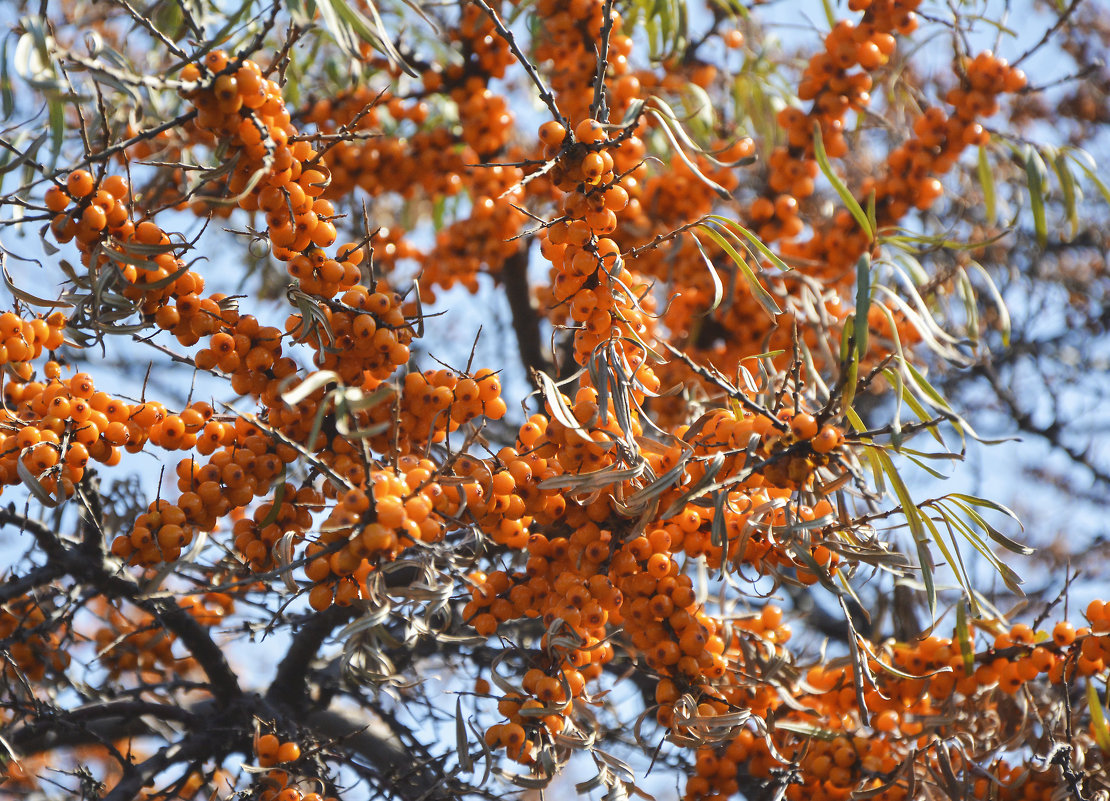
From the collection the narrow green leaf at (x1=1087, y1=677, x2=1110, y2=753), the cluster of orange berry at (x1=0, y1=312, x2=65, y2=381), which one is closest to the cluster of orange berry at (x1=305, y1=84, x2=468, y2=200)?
the cluster of orange berry at (x1=0, y1=312, x2=65, y2=381)

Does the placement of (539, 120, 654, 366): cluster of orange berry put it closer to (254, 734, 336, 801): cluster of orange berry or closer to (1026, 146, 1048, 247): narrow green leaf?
(254, 734, 336, 801): cluster of orange berry

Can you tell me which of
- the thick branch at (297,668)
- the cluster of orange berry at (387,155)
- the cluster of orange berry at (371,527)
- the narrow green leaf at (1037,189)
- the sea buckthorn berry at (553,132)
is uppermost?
the cluster of orange berry at (387,155)

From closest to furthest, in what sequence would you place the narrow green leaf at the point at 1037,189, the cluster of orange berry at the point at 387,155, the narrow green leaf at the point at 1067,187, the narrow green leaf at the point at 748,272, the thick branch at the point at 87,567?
the narrow green leaf at the point at 748,272 → the thick branch at the point at 87,567 → the narrow green leaf at the point at 1037,189 → the narrow green leaf at the point at 1067,187 → the cluster of orange berry at the point at 387,155

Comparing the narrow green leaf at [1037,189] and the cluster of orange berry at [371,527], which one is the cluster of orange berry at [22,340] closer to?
the cluster of orange berry at [371,527]

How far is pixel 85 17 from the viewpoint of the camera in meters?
3.17

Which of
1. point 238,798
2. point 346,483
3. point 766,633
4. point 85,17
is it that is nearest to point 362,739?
point 238,798

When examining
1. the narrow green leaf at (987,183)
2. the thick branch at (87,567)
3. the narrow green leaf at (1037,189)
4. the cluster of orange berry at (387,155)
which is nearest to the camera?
the thick branch at (87,567)

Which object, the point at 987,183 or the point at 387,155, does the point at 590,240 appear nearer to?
the point at 987,183

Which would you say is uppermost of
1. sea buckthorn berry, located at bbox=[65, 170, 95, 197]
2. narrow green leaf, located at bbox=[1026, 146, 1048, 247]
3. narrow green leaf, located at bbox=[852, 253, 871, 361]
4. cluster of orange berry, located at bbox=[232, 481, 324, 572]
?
narrow green leaf, located at bbox=[1026, 146, 1048, 247]

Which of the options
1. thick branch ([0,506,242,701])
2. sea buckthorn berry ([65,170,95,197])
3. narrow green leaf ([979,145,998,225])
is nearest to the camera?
sea buckthorn berry ([65,170,95,197])

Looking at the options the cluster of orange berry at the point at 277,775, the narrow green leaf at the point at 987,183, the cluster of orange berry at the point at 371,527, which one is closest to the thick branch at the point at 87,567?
the cluster of orange berry at the point at 277,775

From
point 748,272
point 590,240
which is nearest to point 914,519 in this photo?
point 748,272

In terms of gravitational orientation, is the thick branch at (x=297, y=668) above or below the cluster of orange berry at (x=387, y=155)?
below

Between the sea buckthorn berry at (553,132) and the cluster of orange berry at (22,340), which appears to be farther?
the cluster of orange berry at (22,340)
